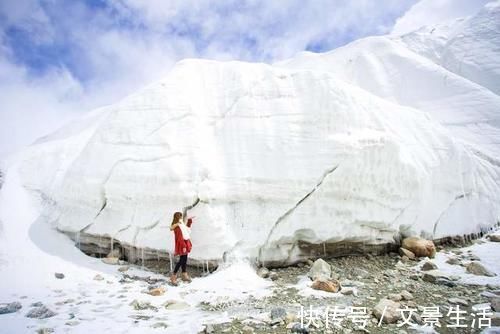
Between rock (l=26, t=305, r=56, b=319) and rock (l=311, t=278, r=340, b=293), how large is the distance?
4.11 meters

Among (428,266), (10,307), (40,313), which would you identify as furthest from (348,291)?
(10,307)

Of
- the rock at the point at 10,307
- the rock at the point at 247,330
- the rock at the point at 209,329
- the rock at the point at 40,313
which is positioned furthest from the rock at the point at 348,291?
the rock at the point at 10,307

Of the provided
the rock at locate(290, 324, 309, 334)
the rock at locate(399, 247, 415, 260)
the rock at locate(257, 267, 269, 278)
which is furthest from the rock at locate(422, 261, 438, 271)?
the rock at locate(290, 324, 309, 334)

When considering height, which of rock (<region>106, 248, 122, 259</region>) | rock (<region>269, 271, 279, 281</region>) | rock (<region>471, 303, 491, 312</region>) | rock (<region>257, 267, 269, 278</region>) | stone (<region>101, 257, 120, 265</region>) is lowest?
rock (<region>269, 271, 279, 281</region>)

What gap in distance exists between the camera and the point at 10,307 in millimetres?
4891

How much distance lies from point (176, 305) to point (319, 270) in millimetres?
2834

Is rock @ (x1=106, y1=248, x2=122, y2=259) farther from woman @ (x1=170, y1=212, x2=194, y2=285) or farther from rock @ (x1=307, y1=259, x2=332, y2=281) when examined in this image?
rock @ (x1=307, y1=259, x2=332, y2=281)

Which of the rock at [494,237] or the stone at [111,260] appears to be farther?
the rock at [494,237]

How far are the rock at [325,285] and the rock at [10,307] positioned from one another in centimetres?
467

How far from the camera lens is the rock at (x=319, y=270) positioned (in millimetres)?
6312

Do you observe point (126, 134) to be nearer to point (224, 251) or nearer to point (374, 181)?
point (224, 251)

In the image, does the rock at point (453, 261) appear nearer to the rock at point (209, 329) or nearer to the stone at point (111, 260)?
the rock at point (209, 329)

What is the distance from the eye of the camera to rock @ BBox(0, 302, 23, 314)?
4.82 metres

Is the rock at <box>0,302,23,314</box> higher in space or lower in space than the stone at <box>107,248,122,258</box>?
lower
